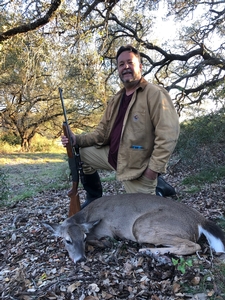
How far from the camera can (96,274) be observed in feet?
10.4

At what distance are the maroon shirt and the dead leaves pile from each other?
1.41 m

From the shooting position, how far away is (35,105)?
24.2 meters

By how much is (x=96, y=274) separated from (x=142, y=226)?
0.80 m

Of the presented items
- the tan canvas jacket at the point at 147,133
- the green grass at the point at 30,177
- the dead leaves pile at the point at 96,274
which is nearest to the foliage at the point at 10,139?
the green grass at the point at 30,177

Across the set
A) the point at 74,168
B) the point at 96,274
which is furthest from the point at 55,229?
the point at 74,168

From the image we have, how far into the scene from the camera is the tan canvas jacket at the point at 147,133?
4.16 m

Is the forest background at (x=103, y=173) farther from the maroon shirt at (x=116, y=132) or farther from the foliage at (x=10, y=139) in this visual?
the foliage at (x=10, y=139)

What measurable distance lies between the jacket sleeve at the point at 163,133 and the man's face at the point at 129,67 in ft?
1.78

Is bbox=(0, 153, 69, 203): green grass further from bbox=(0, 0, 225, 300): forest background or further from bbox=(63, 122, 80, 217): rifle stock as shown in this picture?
bbox=(63, 122, 80, 217): rifle stock

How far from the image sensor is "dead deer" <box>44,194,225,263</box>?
3.46 m

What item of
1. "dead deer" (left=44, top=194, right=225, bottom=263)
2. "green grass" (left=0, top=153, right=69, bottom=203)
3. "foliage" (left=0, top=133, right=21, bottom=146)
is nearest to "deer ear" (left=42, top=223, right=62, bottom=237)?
"dead deer" (left=44, top=194, right=225, bottom=263)

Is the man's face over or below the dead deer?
over

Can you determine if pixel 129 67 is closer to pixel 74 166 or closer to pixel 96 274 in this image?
pixel 74 166

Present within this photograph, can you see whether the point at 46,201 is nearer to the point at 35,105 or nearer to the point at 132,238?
the point at 132,238
